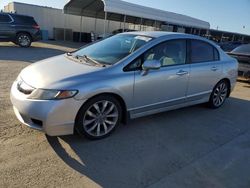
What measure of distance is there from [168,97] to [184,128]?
0.61 metres

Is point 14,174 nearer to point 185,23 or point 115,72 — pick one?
point 115,72

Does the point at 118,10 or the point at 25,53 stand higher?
the point at 118,10

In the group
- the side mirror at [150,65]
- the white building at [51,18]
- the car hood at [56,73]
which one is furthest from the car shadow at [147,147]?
the white building at [51,18]

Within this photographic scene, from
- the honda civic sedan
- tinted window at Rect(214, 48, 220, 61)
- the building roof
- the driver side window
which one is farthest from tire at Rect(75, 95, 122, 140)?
the building roof

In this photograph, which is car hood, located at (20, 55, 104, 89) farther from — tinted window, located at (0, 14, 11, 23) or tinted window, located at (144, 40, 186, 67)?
tinted window, located at (0, 14, 11, 23)

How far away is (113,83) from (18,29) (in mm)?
13786

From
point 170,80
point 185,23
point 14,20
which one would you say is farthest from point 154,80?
point 185,23

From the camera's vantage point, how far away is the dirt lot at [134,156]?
324 centimetres

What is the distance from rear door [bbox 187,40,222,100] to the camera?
5445 mm

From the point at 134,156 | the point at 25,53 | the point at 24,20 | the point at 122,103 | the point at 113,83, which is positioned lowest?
the point at 25,53

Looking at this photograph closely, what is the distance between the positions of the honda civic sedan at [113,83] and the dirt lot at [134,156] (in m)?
0.28

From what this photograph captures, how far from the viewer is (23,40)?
54.4 ft

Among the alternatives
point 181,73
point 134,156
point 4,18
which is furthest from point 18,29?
point 134,156

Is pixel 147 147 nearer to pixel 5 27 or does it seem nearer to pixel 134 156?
pixel 134 156
